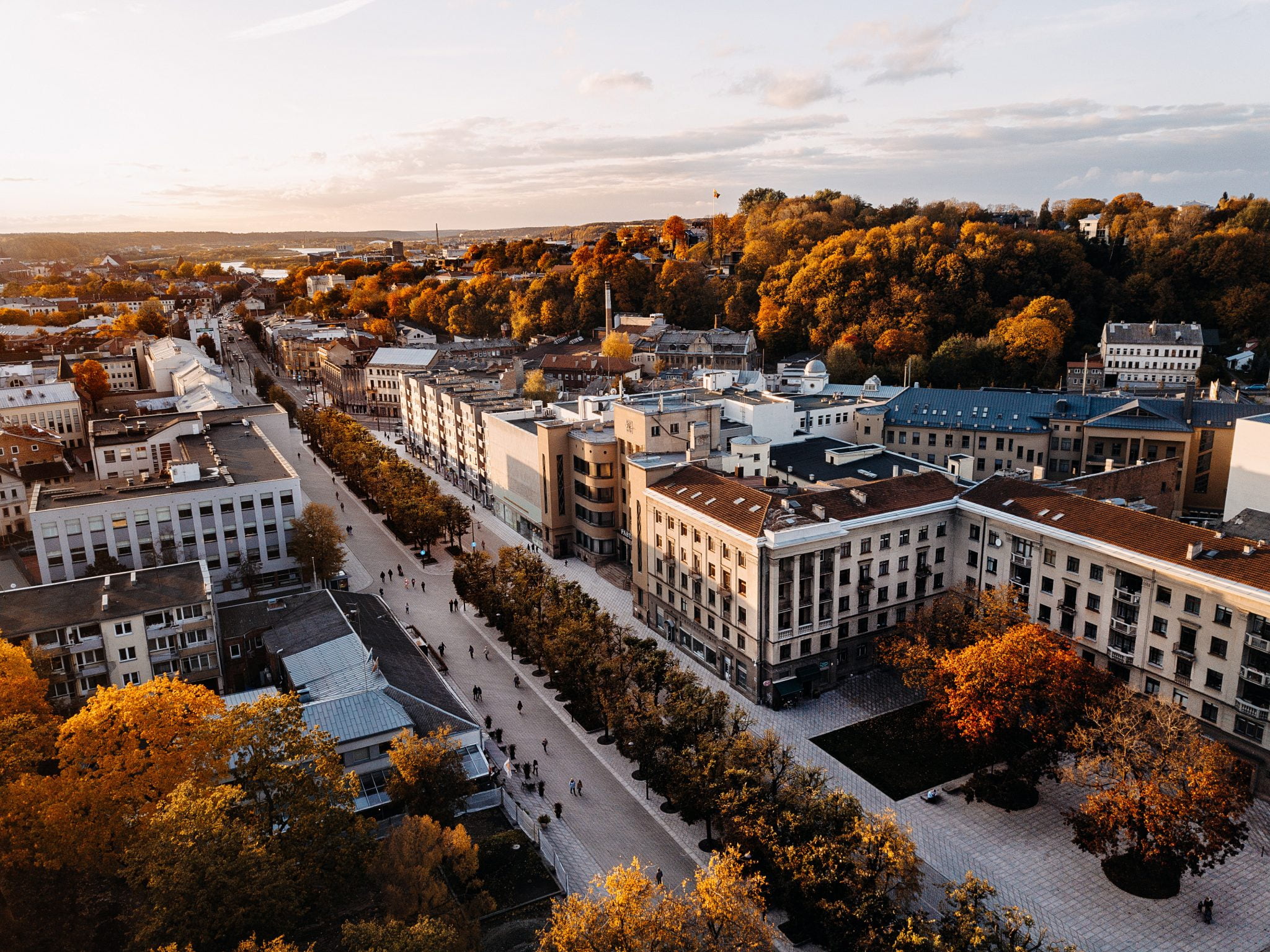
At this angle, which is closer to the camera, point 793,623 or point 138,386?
point 793,623

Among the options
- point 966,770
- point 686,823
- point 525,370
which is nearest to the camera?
point 686,823

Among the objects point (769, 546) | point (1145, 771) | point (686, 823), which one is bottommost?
point (686, 823)

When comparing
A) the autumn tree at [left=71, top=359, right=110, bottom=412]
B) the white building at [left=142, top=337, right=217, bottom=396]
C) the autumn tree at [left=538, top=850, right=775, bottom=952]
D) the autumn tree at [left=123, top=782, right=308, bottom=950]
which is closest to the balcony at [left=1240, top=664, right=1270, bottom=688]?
the autumn tree at [left=538, top=850, right=775, bottom=952]

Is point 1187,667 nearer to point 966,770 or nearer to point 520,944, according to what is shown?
point 966,770

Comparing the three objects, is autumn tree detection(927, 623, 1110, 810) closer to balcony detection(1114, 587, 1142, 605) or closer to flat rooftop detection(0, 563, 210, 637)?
balcony detection(1114, 587, 1142, 605)

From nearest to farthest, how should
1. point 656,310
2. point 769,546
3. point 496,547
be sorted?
1. point 769,546
2. point 496,547
3. point 656,310

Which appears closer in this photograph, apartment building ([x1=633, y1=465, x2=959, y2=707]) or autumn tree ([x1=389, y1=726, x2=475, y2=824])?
autumn tree ([x1=389, y1=726, x2=475, y2=824])

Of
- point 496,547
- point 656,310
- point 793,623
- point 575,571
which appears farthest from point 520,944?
point 656,310

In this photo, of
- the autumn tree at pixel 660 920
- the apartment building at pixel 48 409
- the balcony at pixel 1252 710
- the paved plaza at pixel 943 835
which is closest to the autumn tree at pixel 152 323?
the apartment building at pixel 48 409

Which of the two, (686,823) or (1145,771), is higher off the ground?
(1145,771)
